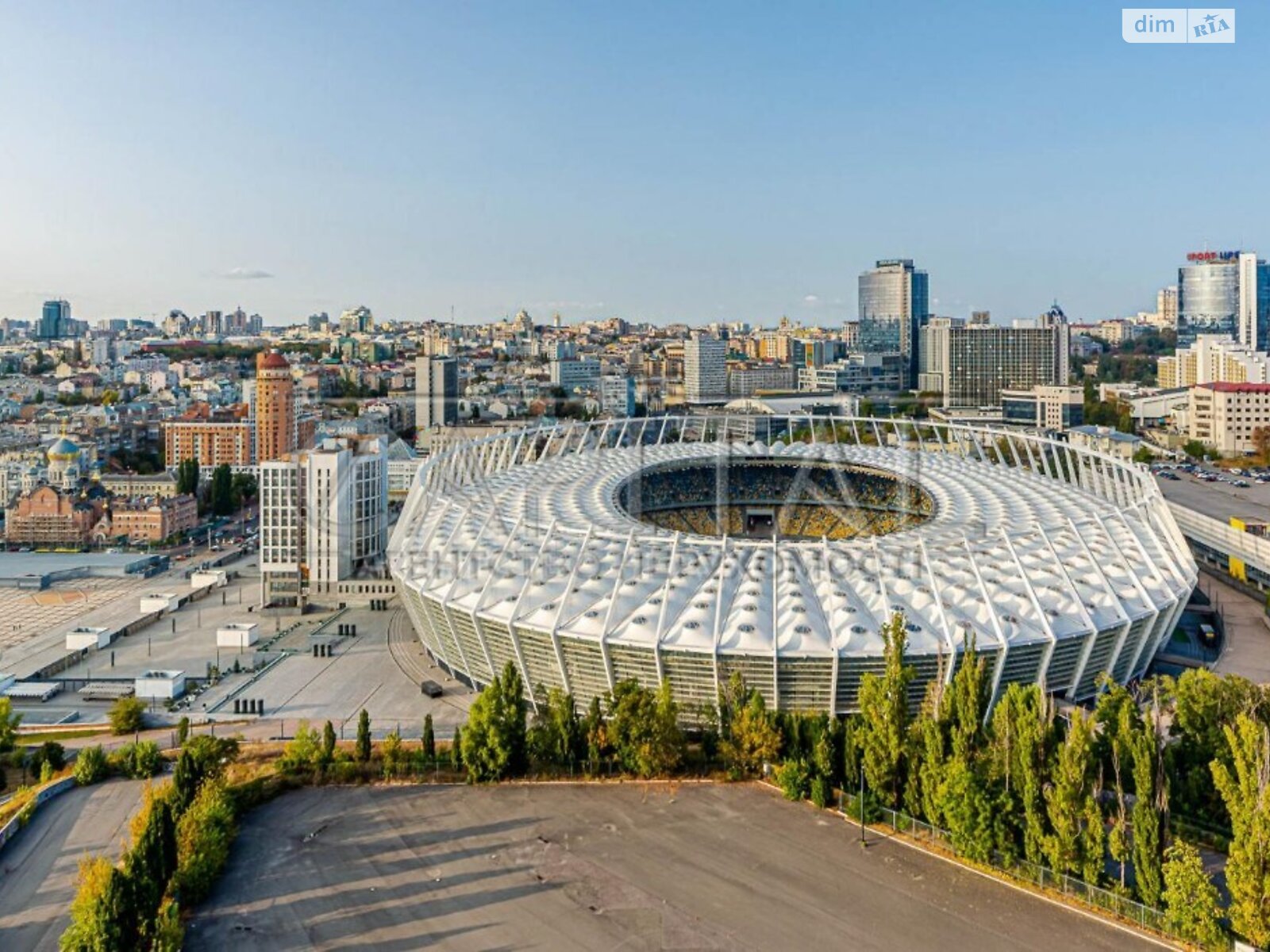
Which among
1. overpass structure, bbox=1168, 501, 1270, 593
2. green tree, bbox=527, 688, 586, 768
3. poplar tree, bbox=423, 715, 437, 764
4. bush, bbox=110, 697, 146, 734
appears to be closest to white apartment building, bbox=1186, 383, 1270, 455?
overpass structure, bbox=1168, 501, 1270, 593

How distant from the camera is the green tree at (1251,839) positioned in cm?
1647

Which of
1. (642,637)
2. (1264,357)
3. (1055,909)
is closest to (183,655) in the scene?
(642,637)

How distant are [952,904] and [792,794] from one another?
5.25m

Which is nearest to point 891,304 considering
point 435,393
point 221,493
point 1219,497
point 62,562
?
point 435,393

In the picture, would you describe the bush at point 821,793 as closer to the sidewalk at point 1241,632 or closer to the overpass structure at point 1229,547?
the sidewalk at point 1241,632

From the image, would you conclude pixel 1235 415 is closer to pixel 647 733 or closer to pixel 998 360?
pixel 998 360

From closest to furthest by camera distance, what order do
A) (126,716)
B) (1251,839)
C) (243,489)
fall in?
(1251,839) < (126,716) < (243,489)

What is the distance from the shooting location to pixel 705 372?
143 m

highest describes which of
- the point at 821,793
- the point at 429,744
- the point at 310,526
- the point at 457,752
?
the point at 310,526

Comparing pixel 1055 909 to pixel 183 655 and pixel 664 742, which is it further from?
pixel 183 655

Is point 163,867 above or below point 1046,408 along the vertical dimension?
below

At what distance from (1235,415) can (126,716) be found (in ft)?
326

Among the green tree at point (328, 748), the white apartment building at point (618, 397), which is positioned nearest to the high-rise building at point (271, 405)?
the white apartment building at point (618, 397)

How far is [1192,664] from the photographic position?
113 feet
